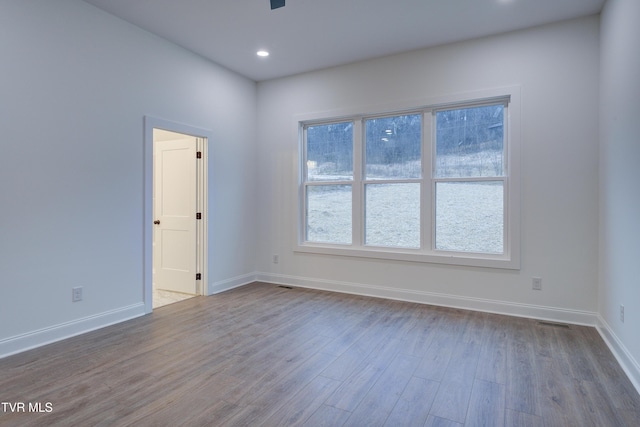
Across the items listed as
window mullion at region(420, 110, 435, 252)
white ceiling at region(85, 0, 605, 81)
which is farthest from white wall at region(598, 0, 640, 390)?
window mullion at region(420, 110, 435, 252)

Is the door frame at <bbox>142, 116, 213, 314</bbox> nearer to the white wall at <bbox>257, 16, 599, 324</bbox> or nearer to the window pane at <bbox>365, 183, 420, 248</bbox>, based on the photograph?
the white wall at <bbox>257, 16, 599, 324</bbox>

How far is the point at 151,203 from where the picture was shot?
382cm

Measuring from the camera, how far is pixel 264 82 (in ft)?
17.2

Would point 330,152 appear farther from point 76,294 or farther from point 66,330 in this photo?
point 66,330

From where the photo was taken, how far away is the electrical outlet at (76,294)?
3.14m

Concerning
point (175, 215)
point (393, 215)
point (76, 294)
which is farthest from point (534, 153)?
point (76, 294)

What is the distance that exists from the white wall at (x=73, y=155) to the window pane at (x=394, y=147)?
2.25 meters

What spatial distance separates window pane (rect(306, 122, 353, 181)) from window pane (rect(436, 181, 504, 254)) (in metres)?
1.27

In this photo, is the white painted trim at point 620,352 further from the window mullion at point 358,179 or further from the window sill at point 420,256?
the window mullion at point 358,179

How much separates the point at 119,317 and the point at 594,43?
5270 mm

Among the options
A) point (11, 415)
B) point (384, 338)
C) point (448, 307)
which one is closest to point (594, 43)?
point (448, 307)

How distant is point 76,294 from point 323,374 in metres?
2.32

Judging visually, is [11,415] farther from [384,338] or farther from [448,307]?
[448,307]

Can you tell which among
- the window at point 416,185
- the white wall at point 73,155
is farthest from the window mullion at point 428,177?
the white wall at point 73,155
